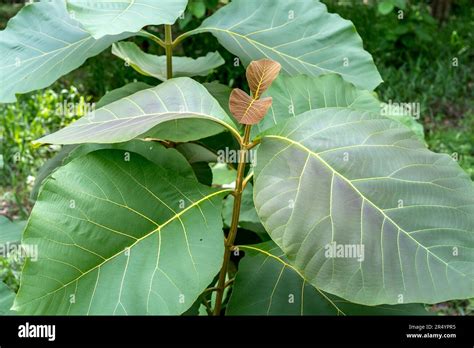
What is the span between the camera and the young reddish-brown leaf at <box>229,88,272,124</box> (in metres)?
0.88

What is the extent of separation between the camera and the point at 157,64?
1.28m

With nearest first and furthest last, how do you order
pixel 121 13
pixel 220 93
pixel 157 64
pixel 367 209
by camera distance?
1. pixel 367 209
2. pixel 121 13
3. pixel 220 93
4. pixel 157 64

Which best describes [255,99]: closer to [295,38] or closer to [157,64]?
[295,38]

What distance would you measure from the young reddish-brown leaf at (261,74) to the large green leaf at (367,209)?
0.26 ft

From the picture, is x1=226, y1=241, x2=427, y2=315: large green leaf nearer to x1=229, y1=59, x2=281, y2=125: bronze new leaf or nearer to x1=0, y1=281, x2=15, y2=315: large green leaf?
x1=229, y1=59, x2=281, y2=125: bronze new leaf

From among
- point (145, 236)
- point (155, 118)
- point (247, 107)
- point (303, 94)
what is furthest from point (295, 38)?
point (145, 236)

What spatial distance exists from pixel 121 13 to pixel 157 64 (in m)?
0.40

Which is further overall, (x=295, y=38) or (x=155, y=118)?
(x=295, y=38)

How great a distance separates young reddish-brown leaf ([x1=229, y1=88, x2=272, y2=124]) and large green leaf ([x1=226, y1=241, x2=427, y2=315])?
19 centimetres

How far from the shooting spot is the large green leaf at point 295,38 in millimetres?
1066

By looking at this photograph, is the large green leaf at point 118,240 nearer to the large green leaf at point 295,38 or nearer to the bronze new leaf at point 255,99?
the bronze new leaf at point 255,99

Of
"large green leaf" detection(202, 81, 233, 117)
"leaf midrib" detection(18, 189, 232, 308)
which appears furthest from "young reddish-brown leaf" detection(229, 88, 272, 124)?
"large green leaf" detection(202, 81, 233, 117)
